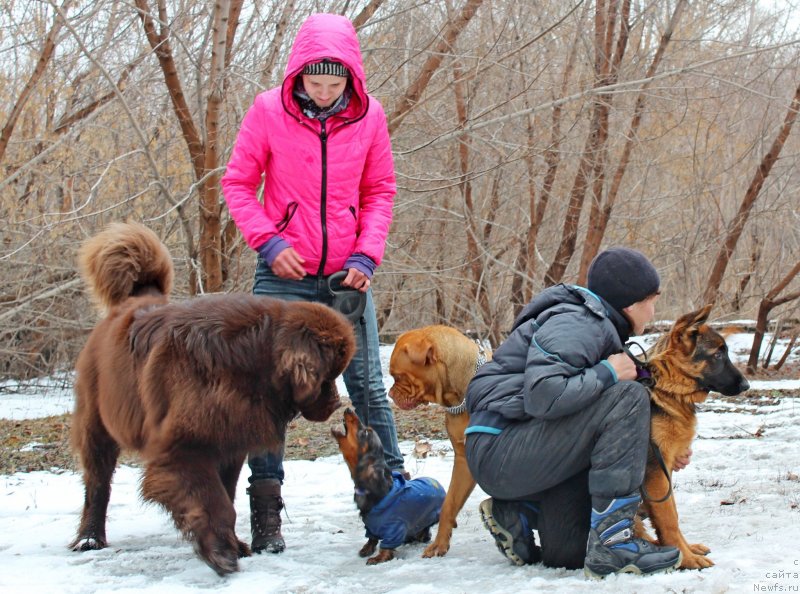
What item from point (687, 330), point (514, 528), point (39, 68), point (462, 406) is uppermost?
point (39, 68)

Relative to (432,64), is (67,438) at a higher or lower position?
lower

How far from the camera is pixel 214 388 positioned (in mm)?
3680

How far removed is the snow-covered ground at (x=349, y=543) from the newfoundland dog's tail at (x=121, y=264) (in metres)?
1.32

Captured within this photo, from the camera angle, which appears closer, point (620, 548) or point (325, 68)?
point (620, 548)

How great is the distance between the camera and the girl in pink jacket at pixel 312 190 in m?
4.25

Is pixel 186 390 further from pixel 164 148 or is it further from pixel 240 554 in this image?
pixel 164 148

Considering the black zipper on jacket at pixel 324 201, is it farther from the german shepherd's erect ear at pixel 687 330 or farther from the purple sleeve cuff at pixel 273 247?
the german shepherd's erect ear at pixel 687 330

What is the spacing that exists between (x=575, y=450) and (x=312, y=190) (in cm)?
182

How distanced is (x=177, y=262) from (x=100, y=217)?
42.0 inches

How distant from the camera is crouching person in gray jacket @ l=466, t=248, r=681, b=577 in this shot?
349 centimetres


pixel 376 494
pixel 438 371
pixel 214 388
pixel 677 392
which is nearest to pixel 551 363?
pixel 677 392

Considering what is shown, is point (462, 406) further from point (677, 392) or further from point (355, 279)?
point (677, 392)

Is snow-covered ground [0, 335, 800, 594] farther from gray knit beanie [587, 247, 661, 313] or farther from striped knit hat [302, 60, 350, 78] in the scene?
striped knit hat [302, 60, 350, 78]

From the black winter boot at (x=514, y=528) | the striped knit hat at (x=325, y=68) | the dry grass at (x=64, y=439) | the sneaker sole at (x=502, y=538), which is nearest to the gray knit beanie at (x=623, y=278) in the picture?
the black winter boot at (x=514, y=528)
